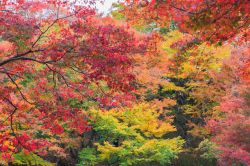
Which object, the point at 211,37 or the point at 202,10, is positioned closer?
the point at 202,10

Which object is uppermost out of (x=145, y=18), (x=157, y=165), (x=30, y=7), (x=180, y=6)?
(x=30, y=7)

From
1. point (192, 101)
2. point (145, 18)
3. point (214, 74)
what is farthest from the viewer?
point (192, 101)

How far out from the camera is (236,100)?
14.6 meters

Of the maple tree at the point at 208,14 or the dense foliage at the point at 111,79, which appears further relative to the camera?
the dense foliage at the point at 111,79

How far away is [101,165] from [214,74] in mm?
8501

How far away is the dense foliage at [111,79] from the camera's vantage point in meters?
8.12

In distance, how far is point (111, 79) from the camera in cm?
879

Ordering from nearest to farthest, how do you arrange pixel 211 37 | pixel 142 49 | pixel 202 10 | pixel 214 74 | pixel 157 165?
pixel 202 10
pixel 211 37
pixel 142 49
pixel 214 74
pixel 157 165

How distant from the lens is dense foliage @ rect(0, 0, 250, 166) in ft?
26.6

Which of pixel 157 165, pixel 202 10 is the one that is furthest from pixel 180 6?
pixel 157 165

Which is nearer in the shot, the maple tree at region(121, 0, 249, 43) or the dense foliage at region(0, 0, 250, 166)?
the maple tree at region(121, 0, 249, 43)

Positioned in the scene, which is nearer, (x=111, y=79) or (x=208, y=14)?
(x=208, y=14)

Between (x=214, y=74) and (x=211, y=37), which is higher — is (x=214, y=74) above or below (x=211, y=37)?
above

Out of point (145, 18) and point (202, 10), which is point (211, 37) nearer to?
point (202, 10)
